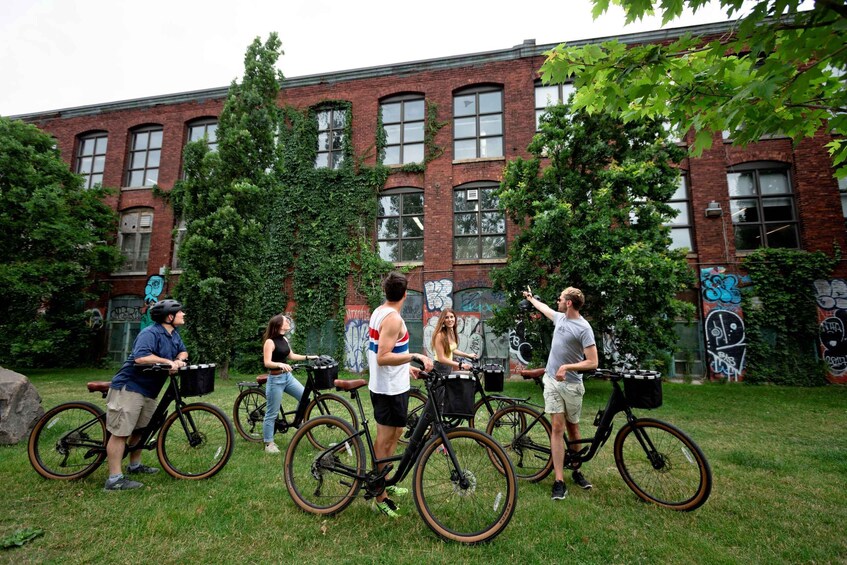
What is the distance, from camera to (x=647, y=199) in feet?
33.9

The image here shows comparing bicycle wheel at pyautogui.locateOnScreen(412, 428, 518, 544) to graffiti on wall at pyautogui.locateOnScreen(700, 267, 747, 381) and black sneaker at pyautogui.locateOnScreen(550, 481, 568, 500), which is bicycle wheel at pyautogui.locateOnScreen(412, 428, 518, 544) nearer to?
black sneaker at pyautogui.locateOnScreen(550, 481, 568, 500)

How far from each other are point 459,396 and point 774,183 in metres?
17.2

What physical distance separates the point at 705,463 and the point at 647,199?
8566 mm

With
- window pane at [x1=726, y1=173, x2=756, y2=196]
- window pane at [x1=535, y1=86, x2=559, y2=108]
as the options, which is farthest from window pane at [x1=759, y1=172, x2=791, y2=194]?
window pane at [x1=535, y1=86, x2=559, y2=108]

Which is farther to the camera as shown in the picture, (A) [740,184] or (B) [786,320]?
(A) [740,184]

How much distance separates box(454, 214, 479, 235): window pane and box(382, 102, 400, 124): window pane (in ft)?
17.5

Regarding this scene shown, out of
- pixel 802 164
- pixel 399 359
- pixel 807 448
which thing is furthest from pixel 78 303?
pixel 802 164

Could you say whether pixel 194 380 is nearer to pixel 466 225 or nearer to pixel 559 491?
pixel 559 491

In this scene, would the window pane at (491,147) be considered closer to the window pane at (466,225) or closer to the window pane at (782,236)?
the window pane at (466,225)

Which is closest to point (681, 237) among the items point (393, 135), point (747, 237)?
point (747, 237)

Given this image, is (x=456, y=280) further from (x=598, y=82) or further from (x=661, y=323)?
(x=598, y=82)

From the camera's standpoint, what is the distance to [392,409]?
134 inches

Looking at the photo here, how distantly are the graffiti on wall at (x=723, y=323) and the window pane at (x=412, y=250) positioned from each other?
33.7 ft

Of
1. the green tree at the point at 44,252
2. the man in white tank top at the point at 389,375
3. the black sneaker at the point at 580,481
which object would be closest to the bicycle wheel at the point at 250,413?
the man in white tank top at the point at 389,375
